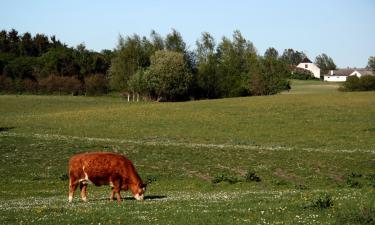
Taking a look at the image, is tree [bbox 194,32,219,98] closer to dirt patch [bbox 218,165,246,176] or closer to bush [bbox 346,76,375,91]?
bush [bbox 346,76,375,91]

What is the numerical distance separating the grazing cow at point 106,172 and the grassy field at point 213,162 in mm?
710

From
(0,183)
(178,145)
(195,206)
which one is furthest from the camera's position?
(178,145)

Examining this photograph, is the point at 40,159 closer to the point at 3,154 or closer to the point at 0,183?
the point at 3,154

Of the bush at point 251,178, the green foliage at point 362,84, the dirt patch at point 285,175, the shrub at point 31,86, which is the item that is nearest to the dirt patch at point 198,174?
the bush at point 251,178

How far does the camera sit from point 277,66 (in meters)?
140

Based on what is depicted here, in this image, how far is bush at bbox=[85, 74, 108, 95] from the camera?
151 m

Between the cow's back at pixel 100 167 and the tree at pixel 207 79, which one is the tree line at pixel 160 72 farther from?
the cow's back at pixel 100 167

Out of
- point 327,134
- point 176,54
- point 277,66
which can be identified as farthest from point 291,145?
point 277,66

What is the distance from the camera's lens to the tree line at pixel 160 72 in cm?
12625

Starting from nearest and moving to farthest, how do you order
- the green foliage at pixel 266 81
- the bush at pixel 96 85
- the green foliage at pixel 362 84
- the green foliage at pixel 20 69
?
the green foliage at pixel 362 84, the green foliage at pixel 266 81, the bush at pixel 96 85, the green foliage at pixel 20 69

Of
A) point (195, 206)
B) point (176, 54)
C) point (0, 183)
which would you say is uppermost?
point (176, 54)

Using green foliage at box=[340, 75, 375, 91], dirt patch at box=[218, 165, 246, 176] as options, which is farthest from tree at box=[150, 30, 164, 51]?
dirt patch at box=[218, 165, 246, 176]

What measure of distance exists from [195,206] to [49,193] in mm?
13949

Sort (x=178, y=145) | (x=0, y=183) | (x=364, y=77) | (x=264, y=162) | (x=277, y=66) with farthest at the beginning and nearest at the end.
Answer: (x=277, y=66) → (x=364, y=77) → (x=178, y=145) → (x=264, y=162) → (x=0, y=183)
